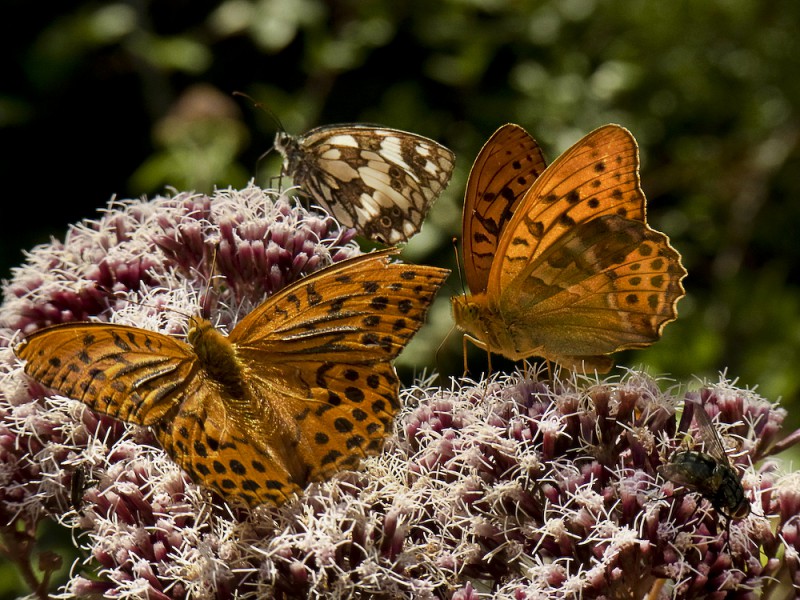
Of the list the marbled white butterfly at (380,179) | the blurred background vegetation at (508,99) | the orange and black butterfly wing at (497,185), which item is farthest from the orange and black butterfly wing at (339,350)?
the blurred background vegetation at (508,99)

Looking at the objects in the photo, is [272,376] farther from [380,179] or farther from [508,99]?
[508,99]

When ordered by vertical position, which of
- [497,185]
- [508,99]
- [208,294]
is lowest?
[208,294]

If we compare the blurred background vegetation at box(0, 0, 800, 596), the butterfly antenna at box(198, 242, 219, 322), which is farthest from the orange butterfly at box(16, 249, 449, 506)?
the blurred background vegetation at box(0, 0, 800, 596)

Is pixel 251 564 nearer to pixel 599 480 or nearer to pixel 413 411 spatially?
pixel 413 411

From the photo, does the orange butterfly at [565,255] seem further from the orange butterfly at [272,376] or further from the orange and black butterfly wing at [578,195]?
the orange butterfly at [272,376]

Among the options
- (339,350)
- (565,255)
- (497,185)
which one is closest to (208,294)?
(339,350)

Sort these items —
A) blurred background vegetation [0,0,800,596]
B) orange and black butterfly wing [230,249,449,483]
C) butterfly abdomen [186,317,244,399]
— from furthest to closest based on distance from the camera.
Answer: blurred background vegetation [0,0,800,596] → butterfly abdomen [186,317,244,399] → orange and black butterfly wing [230,249,449,483]

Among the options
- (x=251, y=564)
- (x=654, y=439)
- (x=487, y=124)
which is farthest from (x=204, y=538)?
(x=487, y=124)

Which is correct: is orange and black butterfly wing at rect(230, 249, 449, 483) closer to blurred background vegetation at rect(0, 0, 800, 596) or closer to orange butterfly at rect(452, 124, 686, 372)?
orange butterfly at rect(452, 124, 686, 372)
